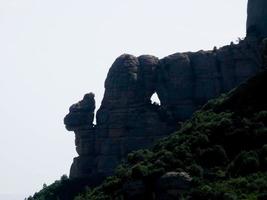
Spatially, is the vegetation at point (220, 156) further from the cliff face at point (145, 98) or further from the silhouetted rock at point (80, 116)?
→ the silhouetted rock at point (80, 116)

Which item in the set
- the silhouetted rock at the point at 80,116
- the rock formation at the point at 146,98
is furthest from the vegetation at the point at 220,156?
the silhouetted rock at the point at 80,116

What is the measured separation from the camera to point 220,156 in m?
53.5

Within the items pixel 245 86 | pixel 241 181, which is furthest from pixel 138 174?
pixel 245 86

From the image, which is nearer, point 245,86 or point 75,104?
point 245,86

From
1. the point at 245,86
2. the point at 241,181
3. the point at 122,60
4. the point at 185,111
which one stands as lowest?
the point at 241,181

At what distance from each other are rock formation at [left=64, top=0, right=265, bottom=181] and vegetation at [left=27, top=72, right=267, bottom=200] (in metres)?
35.5

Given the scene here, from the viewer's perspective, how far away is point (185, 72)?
10662 centimetres

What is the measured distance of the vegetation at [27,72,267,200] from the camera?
156ft

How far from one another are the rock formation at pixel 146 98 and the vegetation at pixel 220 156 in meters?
35.5

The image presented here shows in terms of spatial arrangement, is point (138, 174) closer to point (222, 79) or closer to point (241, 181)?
point (241, 181)

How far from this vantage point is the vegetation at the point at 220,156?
47.5 m

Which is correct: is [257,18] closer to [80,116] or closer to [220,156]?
[80,116]

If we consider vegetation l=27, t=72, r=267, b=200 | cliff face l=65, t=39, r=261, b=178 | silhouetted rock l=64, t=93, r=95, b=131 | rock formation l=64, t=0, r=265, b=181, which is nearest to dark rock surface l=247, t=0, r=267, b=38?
rock formation l=64, t=0, r=265, b=181

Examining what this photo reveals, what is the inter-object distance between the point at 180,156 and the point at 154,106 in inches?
2038
